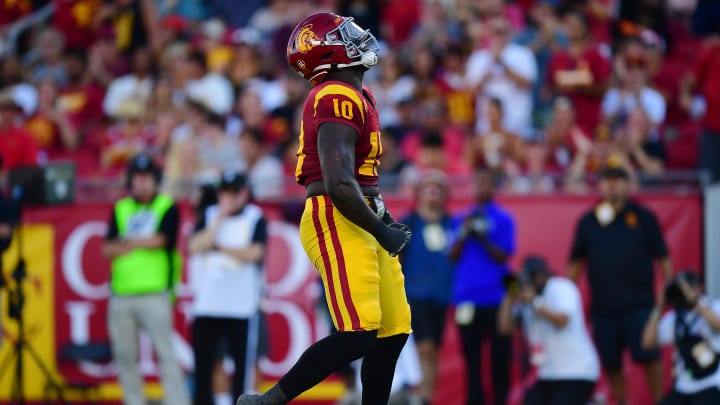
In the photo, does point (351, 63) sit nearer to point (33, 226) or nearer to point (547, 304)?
point (547, 304)

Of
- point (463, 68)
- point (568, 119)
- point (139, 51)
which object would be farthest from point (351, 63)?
point (139, 51)

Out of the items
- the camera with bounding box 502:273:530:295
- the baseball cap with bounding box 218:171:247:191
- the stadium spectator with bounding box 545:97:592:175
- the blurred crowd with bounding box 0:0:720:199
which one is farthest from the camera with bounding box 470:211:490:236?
the baseball cap with bounding box 218:171:247:191

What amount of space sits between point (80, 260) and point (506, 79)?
483 cm

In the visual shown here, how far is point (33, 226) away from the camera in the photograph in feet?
42.2

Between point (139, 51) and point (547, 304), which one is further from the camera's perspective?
point (139, 51)

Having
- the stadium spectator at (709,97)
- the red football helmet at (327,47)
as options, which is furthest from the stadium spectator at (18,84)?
the red football helmet at (327,47)

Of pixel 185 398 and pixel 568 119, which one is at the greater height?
pixel 568 119

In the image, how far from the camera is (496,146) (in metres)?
13.0

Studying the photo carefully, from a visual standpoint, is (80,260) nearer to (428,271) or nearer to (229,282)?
(229,282)

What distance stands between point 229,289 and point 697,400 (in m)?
3.94

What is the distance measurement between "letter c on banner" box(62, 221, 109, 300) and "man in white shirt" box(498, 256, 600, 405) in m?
4.40

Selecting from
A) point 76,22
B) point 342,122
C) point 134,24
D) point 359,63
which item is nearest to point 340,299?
point 342,122

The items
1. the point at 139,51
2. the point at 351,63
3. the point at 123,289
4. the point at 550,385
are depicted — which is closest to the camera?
the point at 351,63

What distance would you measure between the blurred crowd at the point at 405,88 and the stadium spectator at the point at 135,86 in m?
0.03
